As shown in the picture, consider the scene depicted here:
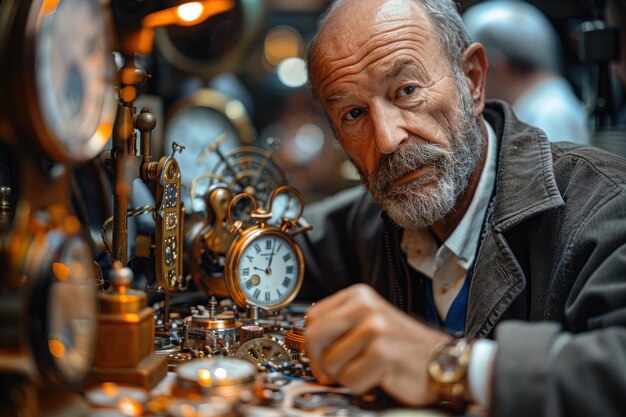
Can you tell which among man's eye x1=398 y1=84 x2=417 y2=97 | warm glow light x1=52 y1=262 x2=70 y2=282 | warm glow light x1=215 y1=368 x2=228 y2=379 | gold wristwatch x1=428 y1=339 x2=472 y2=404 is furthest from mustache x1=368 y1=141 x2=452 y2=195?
warm glow light x1=52 y1=262 x2=70 y2=282

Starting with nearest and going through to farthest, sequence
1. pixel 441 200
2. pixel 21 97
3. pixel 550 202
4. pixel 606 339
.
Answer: pixel 21 97, pixel 606 339, pixel 550 202, pixel 441 200

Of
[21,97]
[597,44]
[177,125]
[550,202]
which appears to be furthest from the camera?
[177,125]

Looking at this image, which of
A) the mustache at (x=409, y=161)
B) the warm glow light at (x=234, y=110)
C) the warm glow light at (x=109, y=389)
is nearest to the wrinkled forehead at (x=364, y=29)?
the mustache at (x=409, y=161)

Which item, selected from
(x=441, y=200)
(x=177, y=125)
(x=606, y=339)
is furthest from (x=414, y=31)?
(x=177, y=125)

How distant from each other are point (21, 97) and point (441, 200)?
1097 millimetres

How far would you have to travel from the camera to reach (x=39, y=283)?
3.43ft

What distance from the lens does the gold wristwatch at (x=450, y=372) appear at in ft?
3.86

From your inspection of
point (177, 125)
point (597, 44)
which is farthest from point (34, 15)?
point (177, 125)

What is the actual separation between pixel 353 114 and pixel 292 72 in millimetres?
4910

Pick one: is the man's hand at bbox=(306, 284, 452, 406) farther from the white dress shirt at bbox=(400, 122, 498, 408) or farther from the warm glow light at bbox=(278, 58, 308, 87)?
the warm glow light at bbox=(278, 58, 308, 87)

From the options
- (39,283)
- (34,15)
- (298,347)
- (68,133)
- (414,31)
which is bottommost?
(298,347)

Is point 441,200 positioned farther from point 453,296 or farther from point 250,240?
point 250,240

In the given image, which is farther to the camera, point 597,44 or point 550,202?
point 597,44

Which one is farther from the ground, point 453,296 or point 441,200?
point 441,200
